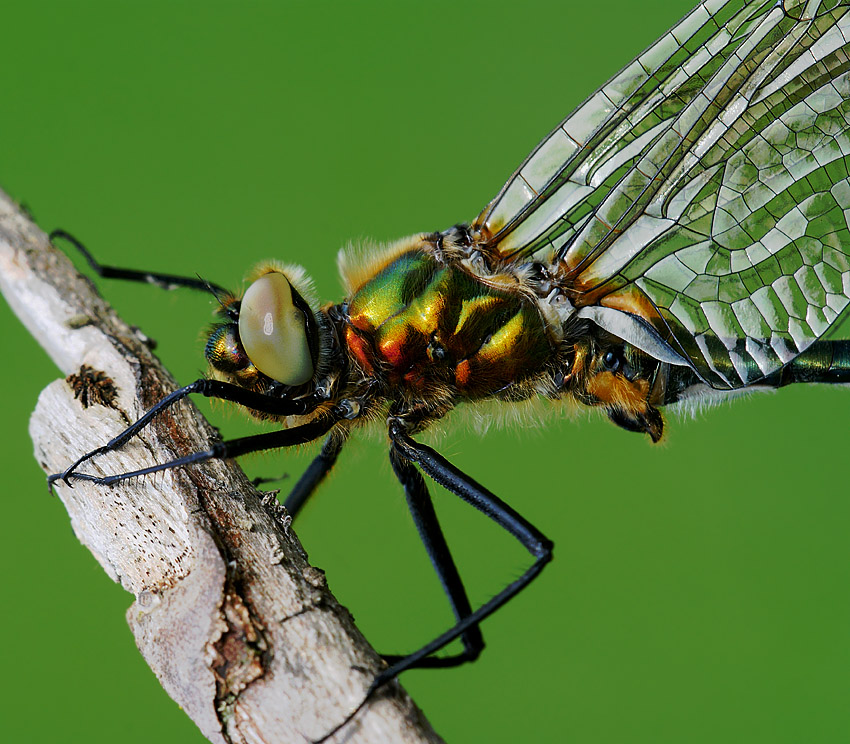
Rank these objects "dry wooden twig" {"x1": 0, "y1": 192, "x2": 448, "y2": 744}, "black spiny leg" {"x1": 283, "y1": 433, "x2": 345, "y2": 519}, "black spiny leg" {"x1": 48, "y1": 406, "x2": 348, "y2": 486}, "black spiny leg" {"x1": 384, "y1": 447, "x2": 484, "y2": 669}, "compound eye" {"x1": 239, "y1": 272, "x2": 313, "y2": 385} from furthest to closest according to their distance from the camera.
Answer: "black spiny leg" {"x1": 283, "y1": 433, "x2": 345, "y2": 519} < "black spiny leg" {"x1": 384, "y1": 447, "x2": 484, "y2": 669} < "compound eye" {"x1": 239, "y1": 272, "x2": 313, "y2": 385} < "black spiny leg" {"x1": 48, "y1": 406, "x2": 348, "y2": 486} < "dry wooden twig" {"x1": 0, "y1": 192, "x2": 448, "y2": 744}

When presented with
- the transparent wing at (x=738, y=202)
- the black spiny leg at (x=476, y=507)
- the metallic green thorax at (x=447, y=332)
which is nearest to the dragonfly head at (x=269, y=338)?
the metallic green thorax at (x=447, y=332)

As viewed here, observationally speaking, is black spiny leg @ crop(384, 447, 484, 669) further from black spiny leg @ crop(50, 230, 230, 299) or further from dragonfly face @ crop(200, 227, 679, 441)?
black spiny leg @ crop(50, 230, 230, 299)

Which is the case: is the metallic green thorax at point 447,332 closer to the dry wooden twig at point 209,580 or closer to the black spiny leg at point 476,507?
the black spiny leg at point 476,507

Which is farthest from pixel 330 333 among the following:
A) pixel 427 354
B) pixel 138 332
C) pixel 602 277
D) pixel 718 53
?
pixel 718 53

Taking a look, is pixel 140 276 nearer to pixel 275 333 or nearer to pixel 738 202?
pixel 275 333

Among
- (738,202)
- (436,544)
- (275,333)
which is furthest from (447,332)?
(738,202)

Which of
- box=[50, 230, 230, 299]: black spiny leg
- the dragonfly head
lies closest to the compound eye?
the dragonfly head
